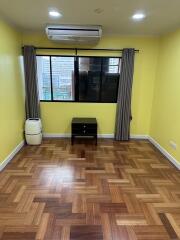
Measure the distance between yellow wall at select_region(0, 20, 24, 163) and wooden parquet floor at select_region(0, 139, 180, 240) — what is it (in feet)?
1.29

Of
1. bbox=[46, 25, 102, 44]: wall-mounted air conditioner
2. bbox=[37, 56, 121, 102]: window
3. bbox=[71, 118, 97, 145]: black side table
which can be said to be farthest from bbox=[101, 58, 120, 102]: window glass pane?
bbox=[46, 25, 102, 44]: wall-mounted air conditioner

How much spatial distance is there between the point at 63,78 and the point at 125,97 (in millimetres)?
1520

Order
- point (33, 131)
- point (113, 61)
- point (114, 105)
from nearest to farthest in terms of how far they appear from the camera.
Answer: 1. point (33, 131)
2. point (113, 61)
3. point (114, 105)

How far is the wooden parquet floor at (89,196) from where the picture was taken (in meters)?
1.80

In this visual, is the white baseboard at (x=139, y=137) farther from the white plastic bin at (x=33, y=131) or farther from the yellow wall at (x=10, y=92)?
the yellow wall at (x=10, y=92)

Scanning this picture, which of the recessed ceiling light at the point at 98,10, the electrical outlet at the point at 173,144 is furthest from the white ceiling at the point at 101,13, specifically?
the electrical outlet at the point at 173,144

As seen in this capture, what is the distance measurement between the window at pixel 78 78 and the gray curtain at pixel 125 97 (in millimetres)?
189

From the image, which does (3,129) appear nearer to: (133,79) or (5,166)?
(5,166)

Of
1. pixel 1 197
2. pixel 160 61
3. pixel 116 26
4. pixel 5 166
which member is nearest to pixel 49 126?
pixel 5 166

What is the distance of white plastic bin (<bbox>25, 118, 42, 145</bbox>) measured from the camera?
386 cm

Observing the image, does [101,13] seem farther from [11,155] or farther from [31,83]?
[11,155]

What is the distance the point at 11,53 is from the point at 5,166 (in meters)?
2.04

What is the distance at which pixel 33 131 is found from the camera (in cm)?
388

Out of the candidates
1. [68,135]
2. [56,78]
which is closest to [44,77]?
[56,78]
